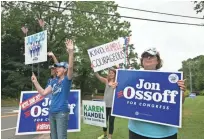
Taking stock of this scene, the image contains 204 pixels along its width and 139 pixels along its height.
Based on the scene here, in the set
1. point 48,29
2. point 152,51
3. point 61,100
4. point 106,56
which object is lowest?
point 61,100

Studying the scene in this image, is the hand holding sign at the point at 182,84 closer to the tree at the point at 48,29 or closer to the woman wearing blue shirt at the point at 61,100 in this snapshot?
the woman wearing blue shirt at the point at 61,100

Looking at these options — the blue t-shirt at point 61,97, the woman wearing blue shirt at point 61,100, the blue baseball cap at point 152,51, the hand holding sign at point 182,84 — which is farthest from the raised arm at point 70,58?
the hand holding sign at point 182,84

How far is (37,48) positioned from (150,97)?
4.49 m

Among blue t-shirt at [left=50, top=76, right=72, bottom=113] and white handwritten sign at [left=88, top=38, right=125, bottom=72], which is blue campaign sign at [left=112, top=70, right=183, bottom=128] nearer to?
blue t-shirt at [left=50, top=76, right=72, bottom=113]

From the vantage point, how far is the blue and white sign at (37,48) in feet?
26.6

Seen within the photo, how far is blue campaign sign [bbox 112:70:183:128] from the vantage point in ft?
13.8

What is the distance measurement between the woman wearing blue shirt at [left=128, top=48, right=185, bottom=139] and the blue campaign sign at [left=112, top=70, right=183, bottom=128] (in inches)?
2.3

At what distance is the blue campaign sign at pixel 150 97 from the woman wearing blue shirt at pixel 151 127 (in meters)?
0.06

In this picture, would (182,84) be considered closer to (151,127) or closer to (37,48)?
A: (151,127)

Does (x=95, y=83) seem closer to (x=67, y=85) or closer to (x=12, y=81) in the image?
(x=12, y=81)

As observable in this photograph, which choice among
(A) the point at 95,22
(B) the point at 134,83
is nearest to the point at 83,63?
(A) the point at 95,22

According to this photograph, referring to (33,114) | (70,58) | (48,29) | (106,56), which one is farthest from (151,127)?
(48,29)

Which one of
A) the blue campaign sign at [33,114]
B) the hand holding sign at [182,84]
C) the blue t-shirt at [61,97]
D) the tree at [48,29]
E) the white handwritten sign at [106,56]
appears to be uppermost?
Answer: the tree at [48,29]

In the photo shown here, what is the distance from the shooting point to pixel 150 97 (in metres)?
4.40
